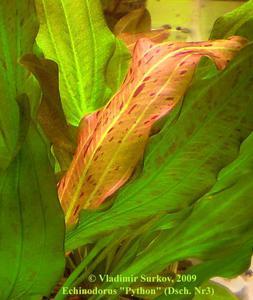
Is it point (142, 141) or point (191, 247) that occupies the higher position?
point (142, 141)

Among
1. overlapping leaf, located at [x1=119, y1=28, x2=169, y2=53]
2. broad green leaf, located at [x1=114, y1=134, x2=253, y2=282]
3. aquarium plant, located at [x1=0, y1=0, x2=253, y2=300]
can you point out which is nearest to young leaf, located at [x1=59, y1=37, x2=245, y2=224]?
aquarium plant, located at [x1=0, y1=0, x2=253, y2=300]

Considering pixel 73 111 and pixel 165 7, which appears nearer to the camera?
pixel 73 111

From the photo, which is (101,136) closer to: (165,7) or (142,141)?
(142,141)

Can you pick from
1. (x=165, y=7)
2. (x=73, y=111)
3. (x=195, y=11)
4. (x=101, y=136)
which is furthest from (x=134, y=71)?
(x=195, y=11)

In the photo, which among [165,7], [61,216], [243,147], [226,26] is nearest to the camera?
[61,216]

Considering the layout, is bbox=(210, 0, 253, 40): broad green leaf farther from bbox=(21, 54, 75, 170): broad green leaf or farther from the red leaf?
bbox=(21, 54, 75, 170): broad green leaf

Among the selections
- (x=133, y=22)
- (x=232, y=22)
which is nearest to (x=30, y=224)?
(x=232, y=22)

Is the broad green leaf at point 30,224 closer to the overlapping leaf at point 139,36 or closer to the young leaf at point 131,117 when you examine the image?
the young leaf at point 131,117
